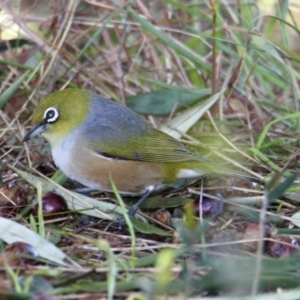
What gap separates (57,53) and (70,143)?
1.28 m

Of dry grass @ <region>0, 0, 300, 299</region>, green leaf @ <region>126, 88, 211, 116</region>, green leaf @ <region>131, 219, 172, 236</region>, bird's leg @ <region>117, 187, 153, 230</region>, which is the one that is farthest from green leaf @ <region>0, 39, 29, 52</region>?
green leaf @ <region>131, 219, 172, 236</region>

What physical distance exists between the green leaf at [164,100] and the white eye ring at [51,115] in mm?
967

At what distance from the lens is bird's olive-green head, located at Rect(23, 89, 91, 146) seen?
434cm

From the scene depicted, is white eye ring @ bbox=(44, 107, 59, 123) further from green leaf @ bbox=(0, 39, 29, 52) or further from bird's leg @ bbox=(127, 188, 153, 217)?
green leaf @ bbox=(0, 39, 29, 52)

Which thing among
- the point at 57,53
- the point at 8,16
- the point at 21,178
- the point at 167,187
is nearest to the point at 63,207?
the point at 21,178

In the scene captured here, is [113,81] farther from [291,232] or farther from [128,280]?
[128,280]

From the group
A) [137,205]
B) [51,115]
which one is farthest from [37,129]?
[137,205]

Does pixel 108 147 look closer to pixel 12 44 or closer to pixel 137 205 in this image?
pixel 137 205

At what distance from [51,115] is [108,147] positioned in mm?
437

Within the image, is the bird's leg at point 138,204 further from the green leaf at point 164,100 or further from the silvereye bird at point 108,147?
the green leaf at point 164,100

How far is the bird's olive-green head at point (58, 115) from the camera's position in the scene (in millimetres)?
4336

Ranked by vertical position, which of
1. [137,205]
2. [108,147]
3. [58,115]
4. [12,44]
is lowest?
[137,205]

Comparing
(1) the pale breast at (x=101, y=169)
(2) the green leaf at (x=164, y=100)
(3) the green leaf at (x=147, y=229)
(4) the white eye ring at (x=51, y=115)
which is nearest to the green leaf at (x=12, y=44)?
(2) the green leaf at (x=164, y=100)

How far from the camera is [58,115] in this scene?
4383 millimetres
